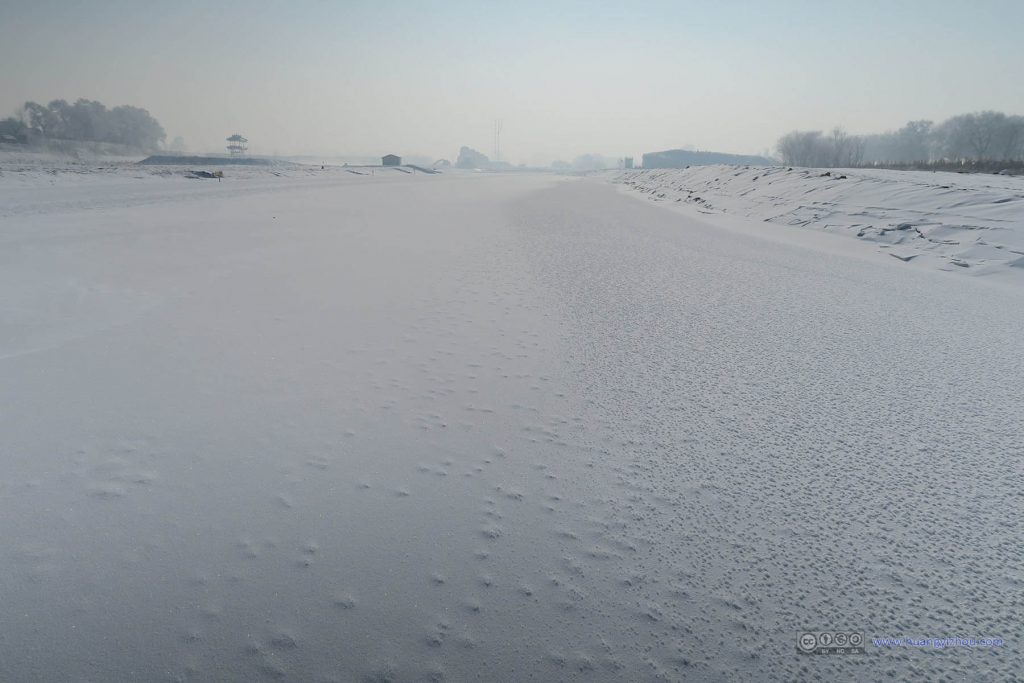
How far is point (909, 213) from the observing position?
8.78 metres

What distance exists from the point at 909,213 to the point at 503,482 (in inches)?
385

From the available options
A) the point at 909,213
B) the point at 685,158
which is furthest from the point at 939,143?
the point at 909,213

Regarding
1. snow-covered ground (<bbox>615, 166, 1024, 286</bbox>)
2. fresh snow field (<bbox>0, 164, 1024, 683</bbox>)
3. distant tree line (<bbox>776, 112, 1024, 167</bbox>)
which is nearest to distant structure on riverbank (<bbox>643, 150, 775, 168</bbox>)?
distant tree line (<bbox>776, 112, 1024, 167</bbox>)

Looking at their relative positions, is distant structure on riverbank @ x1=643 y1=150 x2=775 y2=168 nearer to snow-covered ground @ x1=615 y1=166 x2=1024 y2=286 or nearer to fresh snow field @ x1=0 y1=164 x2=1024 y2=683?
snow-covered ground @ x1=615 y1=166 x2=1024 y2=286

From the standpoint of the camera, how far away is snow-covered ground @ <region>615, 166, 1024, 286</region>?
257 inches

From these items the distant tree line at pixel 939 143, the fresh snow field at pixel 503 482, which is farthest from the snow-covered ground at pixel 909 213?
the distant tree line at pixel 939 143

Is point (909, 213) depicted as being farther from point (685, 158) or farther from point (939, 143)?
point (685, 158)

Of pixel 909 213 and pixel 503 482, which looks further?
pixel 909 213

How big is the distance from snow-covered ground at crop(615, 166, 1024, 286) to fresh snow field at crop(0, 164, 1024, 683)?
7.30 ft

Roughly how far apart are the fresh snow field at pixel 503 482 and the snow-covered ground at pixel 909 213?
2.22 meters

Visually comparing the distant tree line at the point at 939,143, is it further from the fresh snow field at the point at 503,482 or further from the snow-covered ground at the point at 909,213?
the fresh snow field at the point at 503,482

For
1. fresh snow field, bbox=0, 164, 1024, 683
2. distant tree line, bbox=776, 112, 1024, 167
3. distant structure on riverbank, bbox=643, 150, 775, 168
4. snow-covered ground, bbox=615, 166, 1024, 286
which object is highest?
distant structure on riverbank, bbox=643, 150, 775, 168

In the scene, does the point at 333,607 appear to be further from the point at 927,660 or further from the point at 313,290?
the point at 313,290

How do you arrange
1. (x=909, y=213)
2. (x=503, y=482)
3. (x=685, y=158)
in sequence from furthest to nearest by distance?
(x=685, y=158)
(x=909, y=213)
(x=503, y=482)
